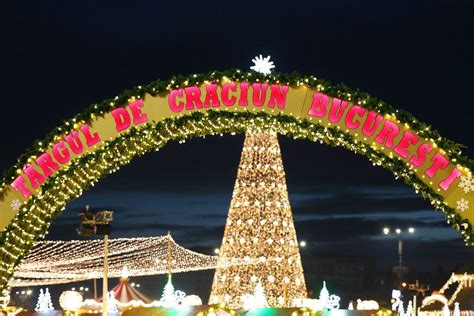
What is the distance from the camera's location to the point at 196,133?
20.4m

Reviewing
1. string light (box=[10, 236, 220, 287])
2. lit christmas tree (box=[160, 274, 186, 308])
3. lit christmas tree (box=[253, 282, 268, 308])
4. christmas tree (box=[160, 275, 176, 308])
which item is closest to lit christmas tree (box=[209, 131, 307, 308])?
lit christmas tree (box=[253, 282, 268, 308])

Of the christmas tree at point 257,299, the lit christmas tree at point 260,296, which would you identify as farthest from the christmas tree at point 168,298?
the lit christmas tree at point 260,296

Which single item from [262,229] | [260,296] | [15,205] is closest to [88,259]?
[260,296]

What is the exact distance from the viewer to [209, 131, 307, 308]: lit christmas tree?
125 feet

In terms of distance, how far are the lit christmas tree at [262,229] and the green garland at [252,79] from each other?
18108 millimetres

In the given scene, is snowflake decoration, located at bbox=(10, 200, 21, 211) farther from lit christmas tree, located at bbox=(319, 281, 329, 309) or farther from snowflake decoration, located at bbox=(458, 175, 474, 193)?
lit christmas tree, located at bbox=(319, 281, 329, 309)

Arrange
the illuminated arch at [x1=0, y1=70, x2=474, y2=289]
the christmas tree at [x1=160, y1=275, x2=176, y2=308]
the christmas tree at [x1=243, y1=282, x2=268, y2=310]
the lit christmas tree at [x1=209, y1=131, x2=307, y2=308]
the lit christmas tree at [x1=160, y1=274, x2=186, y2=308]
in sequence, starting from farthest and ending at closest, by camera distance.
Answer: the lit christmas tree at [x1=209, y1=131, x2=307, y2=308]
the christmas tree at [x1=243, y1=282, x2=268, y2=310]
the lit christmas tree at [x1=160, y1=274, x2=186, y2=308]
the christmas tree at [x1=160, y1=275, x2=176, y2=308]
the illuminated arch at [x1=0, y1=70, x2=474, y2=289]

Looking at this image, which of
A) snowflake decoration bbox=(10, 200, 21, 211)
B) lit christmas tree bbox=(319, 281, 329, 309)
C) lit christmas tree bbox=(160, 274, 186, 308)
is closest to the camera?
snowflake decoration bbox=(10, 200, 21, 211)

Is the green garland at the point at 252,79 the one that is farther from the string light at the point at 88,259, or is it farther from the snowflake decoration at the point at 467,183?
the string light at the point at 88,259

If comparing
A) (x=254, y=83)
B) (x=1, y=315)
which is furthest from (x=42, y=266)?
(x=254, y=83)

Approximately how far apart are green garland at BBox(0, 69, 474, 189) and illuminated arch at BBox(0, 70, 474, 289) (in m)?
0.02

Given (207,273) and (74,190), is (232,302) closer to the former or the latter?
(74,190)

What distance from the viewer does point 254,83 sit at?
19.6 meters

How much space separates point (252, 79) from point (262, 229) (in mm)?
18856
